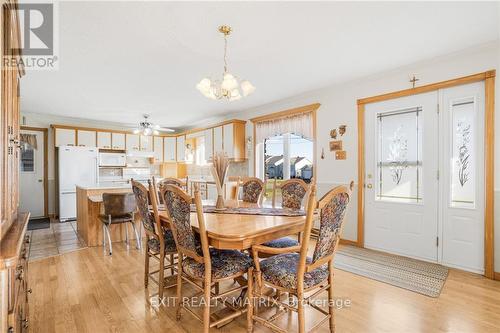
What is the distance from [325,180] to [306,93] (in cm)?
156

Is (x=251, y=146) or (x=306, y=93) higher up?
(x=306, y=93)

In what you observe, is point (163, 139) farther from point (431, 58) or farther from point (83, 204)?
point (431, 58)

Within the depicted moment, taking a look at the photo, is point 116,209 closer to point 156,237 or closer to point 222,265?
point 156,237

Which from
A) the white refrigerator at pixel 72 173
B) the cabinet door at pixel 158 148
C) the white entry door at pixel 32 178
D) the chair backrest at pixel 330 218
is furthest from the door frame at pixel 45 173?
the chair backrest at pixel 330 218

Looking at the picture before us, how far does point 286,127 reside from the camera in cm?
475

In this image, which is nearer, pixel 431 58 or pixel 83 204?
pixel 431 58

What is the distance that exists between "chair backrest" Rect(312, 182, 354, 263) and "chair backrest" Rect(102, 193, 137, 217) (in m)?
2.94

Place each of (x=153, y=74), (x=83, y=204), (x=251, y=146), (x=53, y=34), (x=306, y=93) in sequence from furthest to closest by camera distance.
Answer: (x=251, y=146), (x=306, y=93), (x=83, y=204), (x=153, y=74), (x=53, y=34)

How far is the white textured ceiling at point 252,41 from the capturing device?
2086 mm

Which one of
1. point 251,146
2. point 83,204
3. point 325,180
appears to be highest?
point 251,146

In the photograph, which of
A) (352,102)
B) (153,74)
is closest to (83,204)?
(153,74)

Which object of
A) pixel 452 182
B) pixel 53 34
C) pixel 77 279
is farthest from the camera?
pixel 452 182

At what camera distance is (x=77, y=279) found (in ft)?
8.88

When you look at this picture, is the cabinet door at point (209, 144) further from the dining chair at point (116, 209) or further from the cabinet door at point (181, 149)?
the dining chair at point (116, 209)
